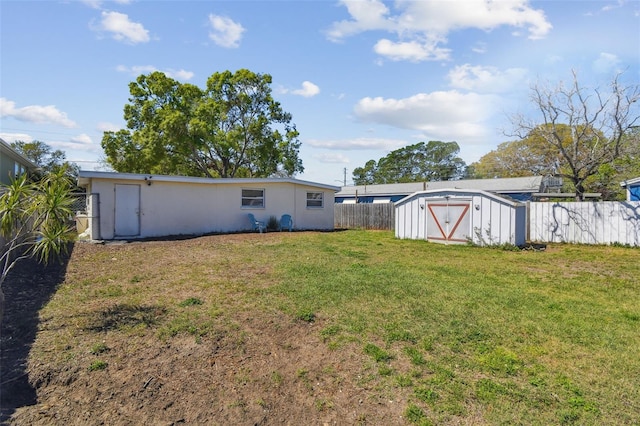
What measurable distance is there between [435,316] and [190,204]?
12.6 m

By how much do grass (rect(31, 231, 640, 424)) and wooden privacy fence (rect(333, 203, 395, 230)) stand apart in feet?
35.6

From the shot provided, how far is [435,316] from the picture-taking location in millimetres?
4629

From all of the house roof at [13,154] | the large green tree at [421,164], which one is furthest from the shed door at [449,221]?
the large green tree at [421,164]

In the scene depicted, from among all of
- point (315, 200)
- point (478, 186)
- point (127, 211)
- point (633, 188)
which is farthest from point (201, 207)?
point (478, 186)

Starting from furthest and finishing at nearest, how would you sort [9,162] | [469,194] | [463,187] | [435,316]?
[463,187], [9,162], [469,194], [435,316]

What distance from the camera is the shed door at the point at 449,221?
42.3 feet

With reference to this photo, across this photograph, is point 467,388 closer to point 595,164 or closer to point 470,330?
point 470,330

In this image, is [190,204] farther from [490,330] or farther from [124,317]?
[490,330]

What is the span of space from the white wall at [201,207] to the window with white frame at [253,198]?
0.62 feet

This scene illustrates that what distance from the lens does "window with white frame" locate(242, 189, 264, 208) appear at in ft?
54.7

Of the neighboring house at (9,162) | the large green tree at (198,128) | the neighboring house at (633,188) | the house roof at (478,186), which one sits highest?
the large green tree at (198,128)

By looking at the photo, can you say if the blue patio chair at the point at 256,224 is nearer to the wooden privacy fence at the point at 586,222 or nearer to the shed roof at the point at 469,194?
the shed roof at the point at 469,194

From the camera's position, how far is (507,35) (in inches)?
416

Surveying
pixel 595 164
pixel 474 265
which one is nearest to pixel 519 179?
pixel 595 164
